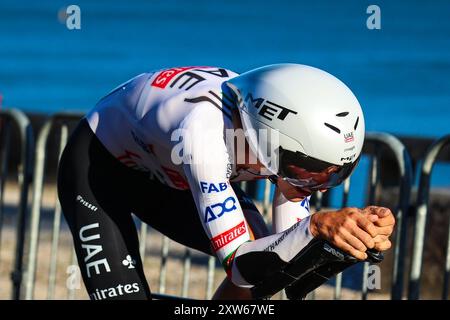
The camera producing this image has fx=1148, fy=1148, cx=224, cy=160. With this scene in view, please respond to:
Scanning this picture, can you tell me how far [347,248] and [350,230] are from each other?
82mm

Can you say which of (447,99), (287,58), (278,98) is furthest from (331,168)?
(287,58)

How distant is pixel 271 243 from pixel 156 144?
725 millimetres

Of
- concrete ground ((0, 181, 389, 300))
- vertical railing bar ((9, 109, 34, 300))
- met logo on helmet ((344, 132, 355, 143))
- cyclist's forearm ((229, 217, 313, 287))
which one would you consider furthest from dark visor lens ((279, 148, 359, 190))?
concrete ground ((0, 181, 389, 300))

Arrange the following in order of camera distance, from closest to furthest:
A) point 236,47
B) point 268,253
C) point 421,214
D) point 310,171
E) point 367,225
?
point 367,225
point 268,253
point 310,171
point 421,214
point 236,47

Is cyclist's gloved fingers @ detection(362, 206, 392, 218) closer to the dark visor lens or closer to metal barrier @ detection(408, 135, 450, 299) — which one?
the dark visor lens

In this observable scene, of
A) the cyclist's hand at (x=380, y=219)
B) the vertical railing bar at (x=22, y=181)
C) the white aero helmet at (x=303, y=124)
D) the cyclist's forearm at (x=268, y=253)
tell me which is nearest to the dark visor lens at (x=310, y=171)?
the white aero helmet at (x=303, y=124)

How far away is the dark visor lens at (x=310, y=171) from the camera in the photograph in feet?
14.1

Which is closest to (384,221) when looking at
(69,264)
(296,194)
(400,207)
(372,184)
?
(296,194)

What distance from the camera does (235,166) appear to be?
14.8 ft

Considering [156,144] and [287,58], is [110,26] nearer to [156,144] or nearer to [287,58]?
[287,58]

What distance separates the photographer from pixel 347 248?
4074 mm

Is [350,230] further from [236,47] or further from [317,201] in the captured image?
[236,47]

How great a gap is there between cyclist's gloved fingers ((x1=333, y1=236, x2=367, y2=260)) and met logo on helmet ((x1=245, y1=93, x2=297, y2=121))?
20.4 inches
